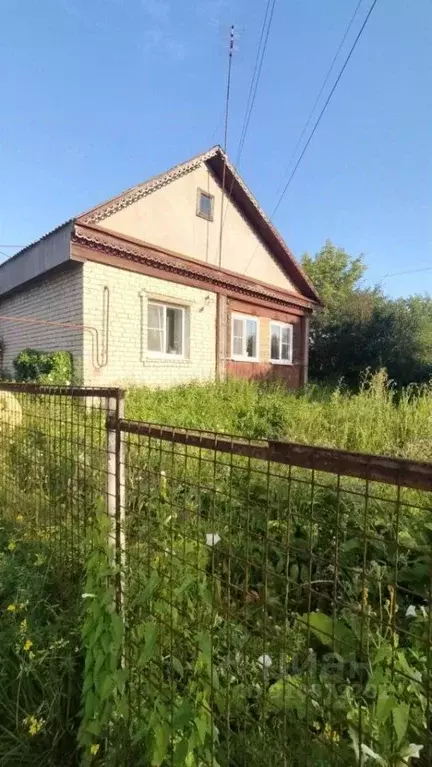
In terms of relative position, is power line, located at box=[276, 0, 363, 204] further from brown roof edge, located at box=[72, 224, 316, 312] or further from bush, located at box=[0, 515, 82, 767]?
bush, located at box=[0, 515, 82, 767]

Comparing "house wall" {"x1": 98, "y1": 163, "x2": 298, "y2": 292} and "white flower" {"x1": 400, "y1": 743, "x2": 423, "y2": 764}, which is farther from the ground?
"house wall" {"x1": 98, "y1": 163, "x2": 298, "y2": 292}

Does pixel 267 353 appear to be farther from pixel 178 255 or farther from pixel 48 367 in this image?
pixel 48 367

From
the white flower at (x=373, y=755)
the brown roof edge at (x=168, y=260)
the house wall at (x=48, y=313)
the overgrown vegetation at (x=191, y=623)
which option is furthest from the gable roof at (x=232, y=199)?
the white flower at (x=373, y=755)

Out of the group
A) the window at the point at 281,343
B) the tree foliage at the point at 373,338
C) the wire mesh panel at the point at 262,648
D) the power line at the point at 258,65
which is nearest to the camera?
the wire mesh panel at the point at 262,648

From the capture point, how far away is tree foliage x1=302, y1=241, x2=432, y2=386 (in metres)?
15.7

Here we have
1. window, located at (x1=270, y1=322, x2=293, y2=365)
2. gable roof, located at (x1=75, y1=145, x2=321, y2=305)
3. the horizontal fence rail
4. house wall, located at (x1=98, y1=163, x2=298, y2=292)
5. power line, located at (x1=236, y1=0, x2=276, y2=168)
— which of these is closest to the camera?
the horizontal fence rail

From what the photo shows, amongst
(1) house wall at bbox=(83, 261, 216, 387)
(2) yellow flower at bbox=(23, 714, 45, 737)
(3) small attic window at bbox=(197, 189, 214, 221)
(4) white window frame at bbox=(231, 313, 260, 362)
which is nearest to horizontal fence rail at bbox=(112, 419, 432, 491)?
(2) yellow flower at bbox=(23, 714, 45, 737)

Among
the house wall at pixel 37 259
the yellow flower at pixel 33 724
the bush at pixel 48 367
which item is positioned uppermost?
the house wall at pixel 37 259

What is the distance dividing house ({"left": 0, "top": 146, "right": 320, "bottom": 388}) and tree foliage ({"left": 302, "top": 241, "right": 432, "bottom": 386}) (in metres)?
4.98

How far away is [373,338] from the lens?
55.2 ft

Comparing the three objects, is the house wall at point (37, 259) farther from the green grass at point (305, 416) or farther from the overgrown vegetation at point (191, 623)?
the overgrown vegetation at point (191, 623)

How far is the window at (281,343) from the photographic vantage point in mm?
12865

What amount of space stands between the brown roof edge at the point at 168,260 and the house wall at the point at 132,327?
37 cm

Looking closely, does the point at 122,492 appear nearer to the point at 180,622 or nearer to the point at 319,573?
the point at 180,622
